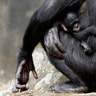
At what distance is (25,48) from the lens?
198 inches

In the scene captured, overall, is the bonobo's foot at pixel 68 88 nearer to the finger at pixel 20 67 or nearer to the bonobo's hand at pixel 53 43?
the bonobo's hand at pixel 53 43

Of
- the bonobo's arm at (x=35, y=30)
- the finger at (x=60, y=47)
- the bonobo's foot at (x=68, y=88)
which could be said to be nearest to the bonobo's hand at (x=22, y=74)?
the bonobo's arm at (x=35, y=30)

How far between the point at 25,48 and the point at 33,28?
27cm

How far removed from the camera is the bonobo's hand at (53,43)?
4703mm

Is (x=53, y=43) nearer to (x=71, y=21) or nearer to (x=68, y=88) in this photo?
(x=71, y=21)

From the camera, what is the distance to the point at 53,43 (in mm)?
4695

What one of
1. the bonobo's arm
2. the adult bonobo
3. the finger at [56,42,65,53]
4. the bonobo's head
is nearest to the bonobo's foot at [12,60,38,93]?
the bonobo's arm

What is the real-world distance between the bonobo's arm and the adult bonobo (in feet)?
0.61

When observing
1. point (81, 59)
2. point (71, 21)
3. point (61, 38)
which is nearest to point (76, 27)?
point (71, 21)

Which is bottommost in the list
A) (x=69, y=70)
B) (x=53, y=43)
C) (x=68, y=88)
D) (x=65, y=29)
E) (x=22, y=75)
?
(x=68, y=88)

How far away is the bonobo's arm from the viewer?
475cm

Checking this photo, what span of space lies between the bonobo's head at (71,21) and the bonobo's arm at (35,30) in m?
0.09

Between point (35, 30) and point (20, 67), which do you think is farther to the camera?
point (20, 67)

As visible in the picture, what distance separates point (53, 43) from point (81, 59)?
0.30 metres
